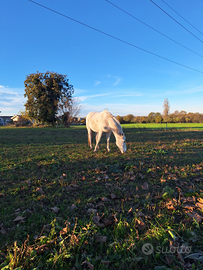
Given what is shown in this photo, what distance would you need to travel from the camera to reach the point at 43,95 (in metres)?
46.7

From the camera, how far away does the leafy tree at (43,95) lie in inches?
1828

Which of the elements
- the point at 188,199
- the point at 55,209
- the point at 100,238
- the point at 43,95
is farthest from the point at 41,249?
the point at 43,95

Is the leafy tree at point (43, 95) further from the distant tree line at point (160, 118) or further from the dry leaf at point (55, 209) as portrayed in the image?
the dry leaf at point (55, 209)

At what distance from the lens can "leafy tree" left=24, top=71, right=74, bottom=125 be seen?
152ft

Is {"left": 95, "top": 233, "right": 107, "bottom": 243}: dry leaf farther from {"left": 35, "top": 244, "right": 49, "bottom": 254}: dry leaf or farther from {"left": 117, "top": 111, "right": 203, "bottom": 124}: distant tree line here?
{"left": 117, "top": 111, "right": 203, "bottom": 124}: distant tree line

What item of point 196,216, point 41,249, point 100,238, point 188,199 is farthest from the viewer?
point 188,199

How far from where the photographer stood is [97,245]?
8.66 ft

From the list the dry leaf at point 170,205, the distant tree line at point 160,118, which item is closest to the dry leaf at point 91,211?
the dry leaf at point 170,205

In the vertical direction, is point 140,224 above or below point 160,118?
below

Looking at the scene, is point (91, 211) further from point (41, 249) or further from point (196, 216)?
point (196, 216)

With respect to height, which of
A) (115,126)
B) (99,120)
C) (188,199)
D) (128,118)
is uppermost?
(128,118)

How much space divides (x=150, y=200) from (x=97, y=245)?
2.08 m

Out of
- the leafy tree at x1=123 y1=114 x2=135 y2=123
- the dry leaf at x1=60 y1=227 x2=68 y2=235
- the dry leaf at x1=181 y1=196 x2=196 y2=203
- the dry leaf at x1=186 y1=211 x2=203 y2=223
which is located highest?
the leafy tree at x1=123 y1=114 x2=135 y2=123

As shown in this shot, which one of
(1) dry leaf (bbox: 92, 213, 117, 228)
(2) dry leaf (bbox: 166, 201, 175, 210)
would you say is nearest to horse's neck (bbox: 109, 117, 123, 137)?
(2) dry leaf (bbox: 166, 201, 175, 210)
